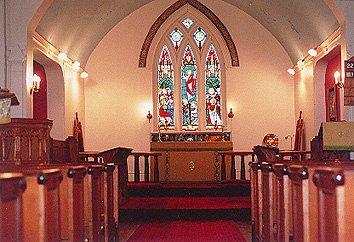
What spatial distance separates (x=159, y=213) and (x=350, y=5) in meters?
4.50

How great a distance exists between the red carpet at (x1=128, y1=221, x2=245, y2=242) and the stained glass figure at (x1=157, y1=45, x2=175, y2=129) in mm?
6707

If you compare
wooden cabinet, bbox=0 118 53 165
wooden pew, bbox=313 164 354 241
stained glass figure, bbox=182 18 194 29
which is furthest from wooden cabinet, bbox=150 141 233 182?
wooden pew, bbox=313 164 354 241

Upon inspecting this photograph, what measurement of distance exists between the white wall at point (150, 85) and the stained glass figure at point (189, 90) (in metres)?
0.89

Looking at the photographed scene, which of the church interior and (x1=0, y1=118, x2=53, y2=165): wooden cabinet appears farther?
the church interior

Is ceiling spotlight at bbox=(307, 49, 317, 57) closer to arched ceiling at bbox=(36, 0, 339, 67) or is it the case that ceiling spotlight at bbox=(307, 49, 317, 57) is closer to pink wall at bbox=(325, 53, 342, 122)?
arched ceiling at bbox=(36, 0, 339, 67)

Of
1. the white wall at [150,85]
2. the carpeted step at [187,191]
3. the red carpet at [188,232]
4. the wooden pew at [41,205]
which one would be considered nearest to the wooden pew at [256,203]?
the red carpet at [188,232]

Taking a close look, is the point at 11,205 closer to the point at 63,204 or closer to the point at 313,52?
the point at 63,204

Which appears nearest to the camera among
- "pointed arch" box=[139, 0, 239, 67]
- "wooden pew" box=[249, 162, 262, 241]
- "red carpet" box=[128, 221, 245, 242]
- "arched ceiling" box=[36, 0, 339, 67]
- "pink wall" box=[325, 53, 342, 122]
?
"wooden pew" box=[249, 162, 262, 241]

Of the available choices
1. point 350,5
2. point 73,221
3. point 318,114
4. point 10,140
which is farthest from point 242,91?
point 73,221

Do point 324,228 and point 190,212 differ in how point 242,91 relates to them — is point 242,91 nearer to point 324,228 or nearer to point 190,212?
point 190,212

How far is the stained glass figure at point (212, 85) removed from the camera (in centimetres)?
1653

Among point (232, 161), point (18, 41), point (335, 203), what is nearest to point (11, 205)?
point (335, 203)

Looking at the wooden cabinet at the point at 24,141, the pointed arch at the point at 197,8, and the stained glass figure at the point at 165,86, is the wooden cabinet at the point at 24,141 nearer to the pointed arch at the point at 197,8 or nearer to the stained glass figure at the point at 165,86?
the pointed arch at the point at 197,8

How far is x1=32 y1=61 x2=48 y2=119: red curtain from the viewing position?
559 inches
